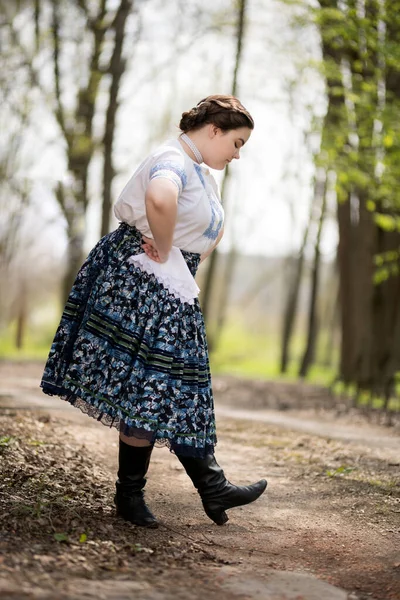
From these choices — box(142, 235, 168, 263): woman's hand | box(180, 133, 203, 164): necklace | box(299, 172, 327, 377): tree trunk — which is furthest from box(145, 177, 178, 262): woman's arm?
box(299, 172, 327, 377): tree trunk

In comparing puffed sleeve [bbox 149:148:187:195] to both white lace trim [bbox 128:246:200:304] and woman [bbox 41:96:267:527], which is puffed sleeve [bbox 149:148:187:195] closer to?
woman [bbox 41:96:267:527]

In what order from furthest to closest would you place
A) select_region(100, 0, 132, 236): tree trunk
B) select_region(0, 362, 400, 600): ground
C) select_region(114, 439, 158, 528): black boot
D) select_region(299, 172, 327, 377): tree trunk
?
select_region(299, 172, 327, 377): tree trunk → select_region(100, 0, 132, 236): tree trunk → select_region(114, 439, 158, 528): black boot → select_region(0, 362, 400, 600): ground

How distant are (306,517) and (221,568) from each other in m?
1.21

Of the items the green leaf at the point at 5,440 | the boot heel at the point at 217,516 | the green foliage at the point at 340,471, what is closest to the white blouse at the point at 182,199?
the boot heel at the point at 217,516

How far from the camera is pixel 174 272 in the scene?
11.3 feet

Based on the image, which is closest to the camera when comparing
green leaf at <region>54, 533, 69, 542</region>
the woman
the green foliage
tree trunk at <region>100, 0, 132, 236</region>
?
green leaf at <region>54, 533, 69, 542</region>

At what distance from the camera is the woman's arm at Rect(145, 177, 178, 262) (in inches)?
125

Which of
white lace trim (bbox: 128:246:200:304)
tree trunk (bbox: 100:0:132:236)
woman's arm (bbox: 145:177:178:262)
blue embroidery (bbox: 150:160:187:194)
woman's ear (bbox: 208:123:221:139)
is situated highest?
tree trunk (bbox: 100:0:132:236)

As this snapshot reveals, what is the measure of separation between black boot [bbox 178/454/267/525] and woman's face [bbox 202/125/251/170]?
4.53 ft

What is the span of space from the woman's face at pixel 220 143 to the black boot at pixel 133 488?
1.36 m

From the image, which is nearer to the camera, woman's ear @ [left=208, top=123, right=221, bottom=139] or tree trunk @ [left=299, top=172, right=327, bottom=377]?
woman's ear @ [left=208, top=123, right=221, bottom=139]

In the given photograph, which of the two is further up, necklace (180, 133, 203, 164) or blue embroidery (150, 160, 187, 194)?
necklace (180, 133, 203, 164)

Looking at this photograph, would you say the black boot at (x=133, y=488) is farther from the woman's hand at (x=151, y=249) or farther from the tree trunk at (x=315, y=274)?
the tree trunk at (x=315, y=274)

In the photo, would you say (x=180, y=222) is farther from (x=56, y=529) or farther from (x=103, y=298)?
(x=56, y=529)
